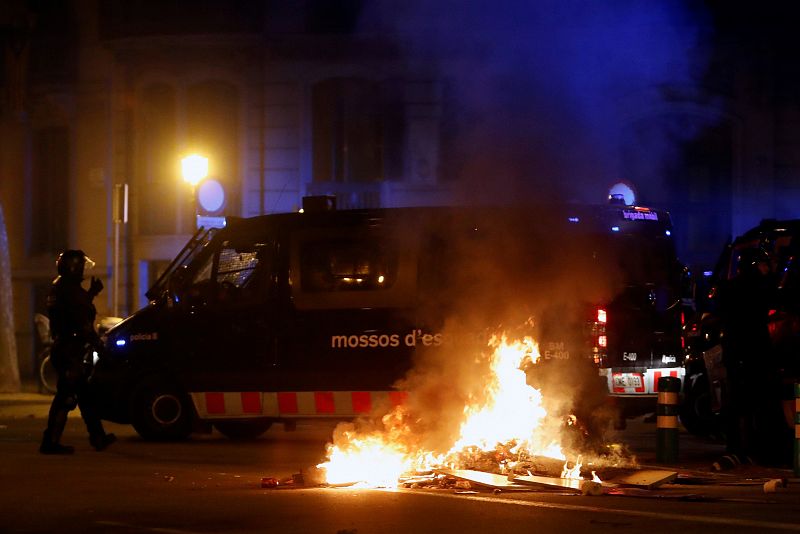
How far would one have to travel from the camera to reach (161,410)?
1364cm

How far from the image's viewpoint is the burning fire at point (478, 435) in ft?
32.1

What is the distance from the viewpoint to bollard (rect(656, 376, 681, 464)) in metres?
11.1

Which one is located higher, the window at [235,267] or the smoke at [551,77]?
the smoke at [551,77]

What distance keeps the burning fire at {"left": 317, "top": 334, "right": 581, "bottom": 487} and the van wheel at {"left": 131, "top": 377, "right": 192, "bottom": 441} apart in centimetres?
351

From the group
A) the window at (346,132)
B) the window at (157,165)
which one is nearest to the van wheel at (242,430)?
the window at (346,132)

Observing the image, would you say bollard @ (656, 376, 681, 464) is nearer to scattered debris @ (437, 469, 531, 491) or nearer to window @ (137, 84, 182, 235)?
scattered debris @ (437, 469, 531, 491)

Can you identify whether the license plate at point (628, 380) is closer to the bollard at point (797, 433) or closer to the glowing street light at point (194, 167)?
the bollard at point (797, 433)

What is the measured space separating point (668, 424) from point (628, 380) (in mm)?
1483

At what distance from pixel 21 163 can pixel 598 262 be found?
18636mm

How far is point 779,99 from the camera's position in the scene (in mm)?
21984

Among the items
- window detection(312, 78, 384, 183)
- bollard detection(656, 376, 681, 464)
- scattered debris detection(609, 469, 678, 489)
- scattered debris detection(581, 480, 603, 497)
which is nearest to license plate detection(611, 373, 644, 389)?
bollard detection(656, 376, 681, 464)

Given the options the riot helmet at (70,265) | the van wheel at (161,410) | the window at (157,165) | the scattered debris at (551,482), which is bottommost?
the scattered debris at (551,482)

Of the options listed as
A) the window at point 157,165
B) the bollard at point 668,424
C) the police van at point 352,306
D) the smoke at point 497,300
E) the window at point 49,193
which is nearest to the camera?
the smoke at point 497,300

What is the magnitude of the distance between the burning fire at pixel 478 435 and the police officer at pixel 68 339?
9.31 feet
